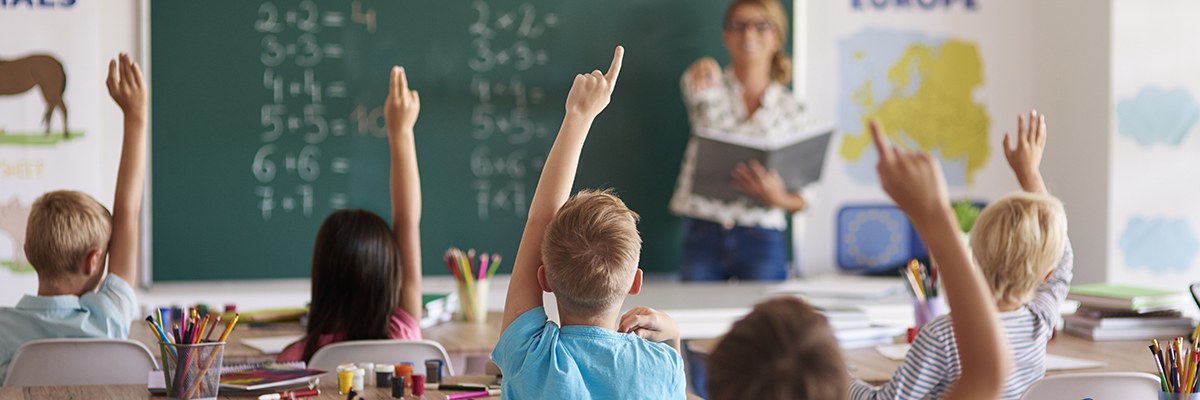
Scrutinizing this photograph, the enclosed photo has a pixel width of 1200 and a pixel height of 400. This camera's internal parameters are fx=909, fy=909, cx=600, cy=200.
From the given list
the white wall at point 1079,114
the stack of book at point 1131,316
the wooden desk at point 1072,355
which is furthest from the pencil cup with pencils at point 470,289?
the white wall at point 1079,114

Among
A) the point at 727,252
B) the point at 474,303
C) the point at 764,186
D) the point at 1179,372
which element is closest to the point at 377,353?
the point at 474,303

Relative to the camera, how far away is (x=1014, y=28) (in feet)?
16.0

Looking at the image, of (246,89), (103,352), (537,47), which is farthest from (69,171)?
(103,352)

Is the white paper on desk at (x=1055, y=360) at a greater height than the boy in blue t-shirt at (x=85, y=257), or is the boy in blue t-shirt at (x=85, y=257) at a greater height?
the boy in blue t-shirt at (x=85, y=257)

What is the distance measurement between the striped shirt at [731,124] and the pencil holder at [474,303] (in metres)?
1.65

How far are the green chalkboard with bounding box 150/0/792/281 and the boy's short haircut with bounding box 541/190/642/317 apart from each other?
3010 mm

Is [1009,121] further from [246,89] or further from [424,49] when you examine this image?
[246,89]

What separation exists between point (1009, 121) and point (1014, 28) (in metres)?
0.50

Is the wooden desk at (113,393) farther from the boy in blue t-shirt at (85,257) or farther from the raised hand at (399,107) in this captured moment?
the raised hand at (399,107)

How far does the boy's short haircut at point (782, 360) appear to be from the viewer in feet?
2.50

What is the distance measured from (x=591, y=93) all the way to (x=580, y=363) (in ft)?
1.33

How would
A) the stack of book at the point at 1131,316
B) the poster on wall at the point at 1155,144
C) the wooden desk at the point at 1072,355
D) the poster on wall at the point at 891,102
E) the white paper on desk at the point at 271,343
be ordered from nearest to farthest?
the wooden desk at the point at 1072,355
the white paper on desk at the point at 271,343
the stack of book at the point at 1131,316
the poster on wall at the point at 1155,144
the poster on wall at the point at 891,102

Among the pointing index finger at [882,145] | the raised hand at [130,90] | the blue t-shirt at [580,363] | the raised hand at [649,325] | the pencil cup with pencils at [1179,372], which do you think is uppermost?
the raised hand at [130,90]

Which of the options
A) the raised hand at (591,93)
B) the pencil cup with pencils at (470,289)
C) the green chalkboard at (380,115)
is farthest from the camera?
the green chalkboard at (380,115)
